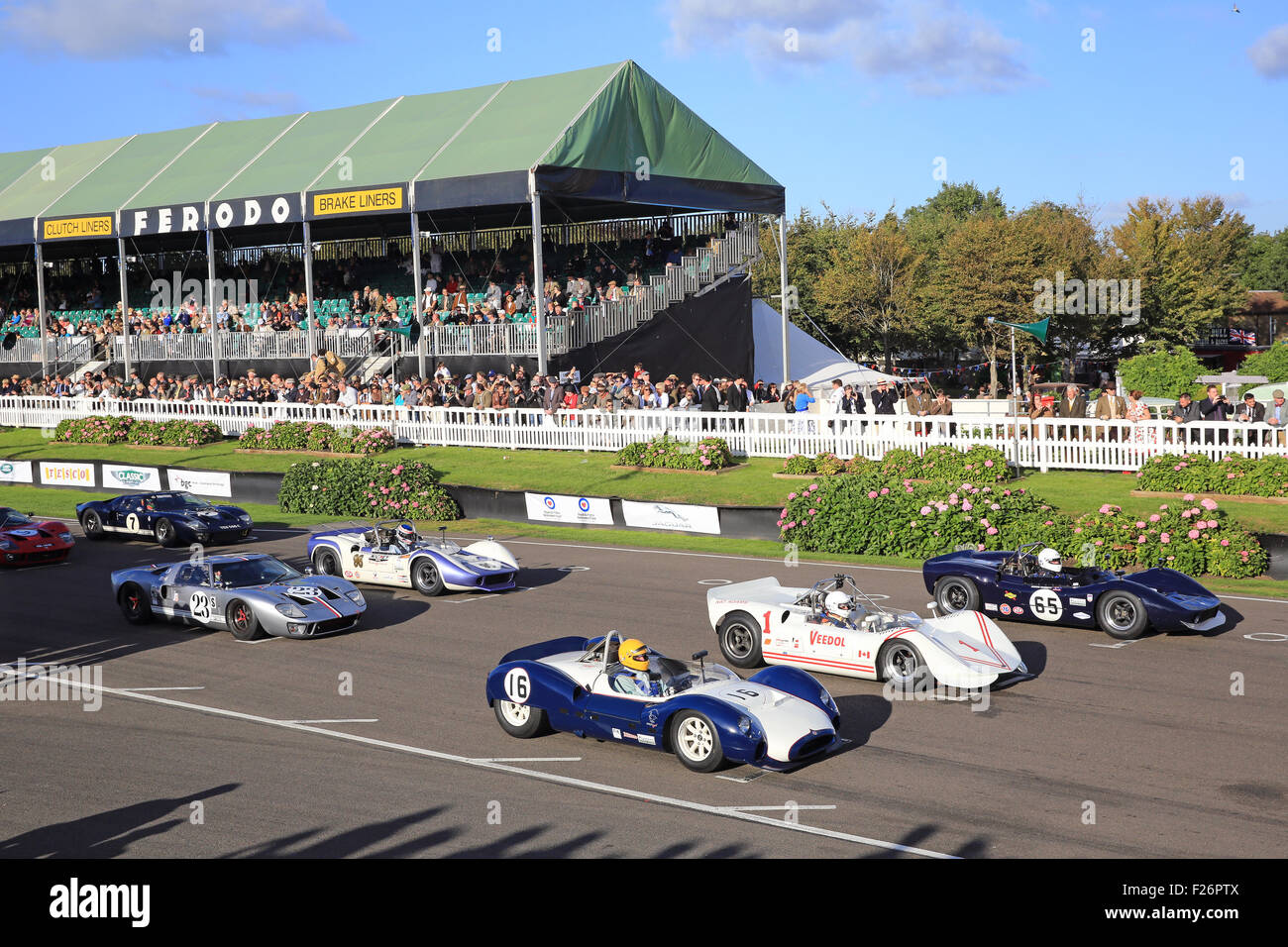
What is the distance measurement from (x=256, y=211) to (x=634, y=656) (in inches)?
1383

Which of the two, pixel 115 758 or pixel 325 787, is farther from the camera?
pixel 115 758

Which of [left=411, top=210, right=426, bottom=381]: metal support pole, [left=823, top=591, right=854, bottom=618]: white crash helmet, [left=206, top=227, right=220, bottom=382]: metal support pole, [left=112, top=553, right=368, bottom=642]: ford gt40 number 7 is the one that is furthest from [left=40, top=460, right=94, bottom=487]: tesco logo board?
[left=823, top=591, right=854, bottom=618]: white crash helmet

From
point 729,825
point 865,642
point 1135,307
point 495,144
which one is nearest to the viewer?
point 729,825

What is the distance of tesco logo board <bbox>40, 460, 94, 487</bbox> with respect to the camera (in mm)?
34781

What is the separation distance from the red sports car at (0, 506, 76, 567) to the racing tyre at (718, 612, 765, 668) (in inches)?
589

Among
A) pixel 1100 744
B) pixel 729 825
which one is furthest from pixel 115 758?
pixel 1100 744

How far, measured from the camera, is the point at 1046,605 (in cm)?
1605

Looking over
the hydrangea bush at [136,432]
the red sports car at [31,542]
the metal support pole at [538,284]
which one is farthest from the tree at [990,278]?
the red sports car at [31,542]

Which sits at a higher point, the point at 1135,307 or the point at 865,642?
the point at 1135,307

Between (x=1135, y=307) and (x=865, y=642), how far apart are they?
52193 mm

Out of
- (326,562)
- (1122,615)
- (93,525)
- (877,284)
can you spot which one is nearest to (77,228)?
(93,525)

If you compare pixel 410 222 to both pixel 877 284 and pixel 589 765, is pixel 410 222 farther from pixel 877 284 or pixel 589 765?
pixel 589 765
